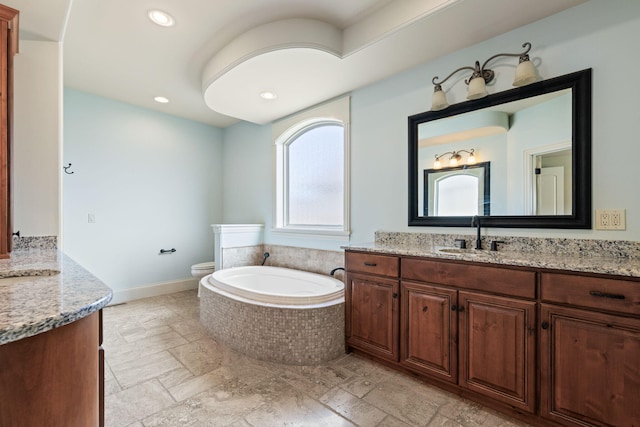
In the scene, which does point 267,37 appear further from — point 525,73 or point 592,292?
point 592,292

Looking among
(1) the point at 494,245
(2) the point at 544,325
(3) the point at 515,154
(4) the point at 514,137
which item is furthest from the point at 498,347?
(4) the point at 514,137

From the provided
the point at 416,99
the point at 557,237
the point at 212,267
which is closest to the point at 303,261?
the point at 212,267

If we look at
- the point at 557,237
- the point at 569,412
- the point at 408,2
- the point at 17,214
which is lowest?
the point at 569,412

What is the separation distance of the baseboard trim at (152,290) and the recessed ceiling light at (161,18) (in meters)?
3.13

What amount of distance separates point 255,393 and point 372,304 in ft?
3.23

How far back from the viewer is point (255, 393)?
1811mm

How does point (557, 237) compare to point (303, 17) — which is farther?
point (303, 17)

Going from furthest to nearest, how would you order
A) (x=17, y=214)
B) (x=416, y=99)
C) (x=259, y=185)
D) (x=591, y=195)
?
(x=259, y=185)
(x=416, y=99)
(x=17, y=214)
(x=591, y=195)

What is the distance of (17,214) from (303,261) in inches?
94.5

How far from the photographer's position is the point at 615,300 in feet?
4.19

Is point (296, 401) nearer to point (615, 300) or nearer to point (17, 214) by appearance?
point (615, 300)

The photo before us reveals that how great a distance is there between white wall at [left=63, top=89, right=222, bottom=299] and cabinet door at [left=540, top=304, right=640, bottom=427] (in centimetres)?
426

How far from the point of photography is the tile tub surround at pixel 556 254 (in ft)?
4.47

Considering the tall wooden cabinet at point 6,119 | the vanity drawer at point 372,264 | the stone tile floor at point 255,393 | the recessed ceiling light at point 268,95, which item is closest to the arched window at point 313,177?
the recessed ceiling light at point 268,95
